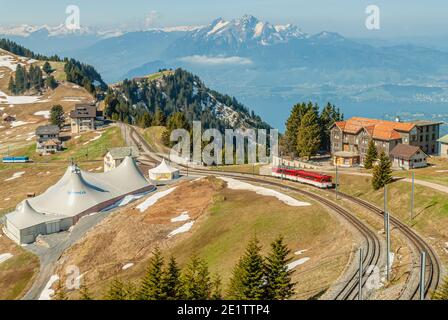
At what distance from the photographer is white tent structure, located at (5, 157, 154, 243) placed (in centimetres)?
9294

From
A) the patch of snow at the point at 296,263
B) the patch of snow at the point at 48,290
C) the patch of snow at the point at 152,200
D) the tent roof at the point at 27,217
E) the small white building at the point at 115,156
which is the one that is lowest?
the patch of snow at the point at 48,290

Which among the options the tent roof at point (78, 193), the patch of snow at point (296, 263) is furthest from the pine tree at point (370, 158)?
the patch of snow at point (296, 263)

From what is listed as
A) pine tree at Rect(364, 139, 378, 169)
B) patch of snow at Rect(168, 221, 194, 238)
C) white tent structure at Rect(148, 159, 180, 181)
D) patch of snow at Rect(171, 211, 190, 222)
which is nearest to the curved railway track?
pine tree at Rect(364, 139, 378, 169)

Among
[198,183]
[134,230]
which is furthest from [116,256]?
[198,183]

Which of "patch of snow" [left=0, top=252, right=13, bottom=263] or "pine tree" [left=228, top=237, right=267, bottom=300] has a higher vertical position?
"pine tree" [left=228, top=237, right=267, bottom=300]

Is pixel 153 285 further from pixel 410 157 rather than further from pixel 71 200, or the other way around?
pixel 410 157

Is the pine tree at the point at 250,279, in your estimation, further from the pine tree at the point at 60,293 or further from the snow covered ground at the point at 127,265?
the snow covered ground at the point at 127,265

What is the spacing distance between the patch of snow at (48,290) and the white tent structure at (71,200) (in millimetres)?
19426

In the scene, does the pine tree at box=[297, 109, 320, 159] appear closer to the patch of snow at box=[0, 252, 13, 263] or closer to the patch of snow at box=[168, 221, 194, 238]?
the patch of snow at box=[168, 221, 194, 238]

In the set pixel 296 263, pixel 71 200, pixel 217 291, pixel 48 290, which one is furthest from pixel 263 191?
pixel 217 291

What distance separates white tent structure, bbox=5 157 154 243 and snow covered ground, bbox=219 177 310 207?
2088 centimetres

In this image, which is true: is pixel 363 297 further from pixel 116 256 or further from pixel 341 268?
pixel 116 256

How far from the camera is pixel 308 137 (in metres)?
135

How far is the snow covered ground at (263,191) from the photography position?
287 feet
